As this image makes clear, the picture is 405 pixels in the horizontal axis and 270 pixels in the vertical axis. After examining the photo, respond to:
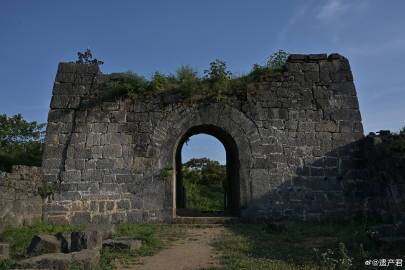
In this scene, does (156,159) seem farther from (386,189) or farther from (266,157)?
(386,189)

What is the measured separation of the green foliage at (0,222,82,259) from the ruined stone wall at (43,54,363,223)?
0.97 metres

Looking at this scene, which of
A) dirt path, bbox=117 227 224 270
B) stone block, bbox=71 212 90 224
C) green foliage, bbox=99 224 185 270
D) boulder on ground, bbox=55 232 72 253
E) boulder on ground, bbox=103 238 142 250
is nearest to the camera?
dirt path, bbox=117 227 224 270

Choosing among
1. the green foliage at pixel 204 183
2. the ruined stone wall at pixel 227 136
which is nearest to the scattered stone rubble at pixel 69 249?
the ruined stone wall at pixel 227 136

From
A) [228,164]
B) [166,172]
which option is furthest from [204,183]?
[166,172]

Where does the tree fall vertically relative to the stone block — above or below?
above

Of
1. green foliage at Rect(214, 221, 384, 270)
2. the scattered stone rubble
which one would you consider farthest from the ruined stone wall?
the scattered stone rubble

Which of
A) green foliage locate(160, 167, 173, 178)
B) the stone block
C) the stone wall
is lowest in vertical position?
the stone block

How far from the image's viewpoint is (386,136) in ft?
33.2

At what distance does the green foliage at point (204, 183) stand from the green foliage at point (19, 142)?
6.27 meters

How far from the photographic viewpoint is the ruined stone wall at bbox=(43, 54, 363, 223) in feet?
34.2

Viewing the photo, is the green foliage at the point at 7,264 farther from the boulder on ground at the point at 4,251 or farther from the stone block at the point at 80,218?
the stone block at the point at 80,218

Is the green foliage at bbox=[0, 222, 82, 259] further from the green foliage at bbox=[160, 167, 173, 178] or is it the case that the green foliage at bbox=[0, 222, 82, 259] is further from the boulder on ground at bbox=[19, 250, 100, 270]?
the green foliage at bbox=[160, 167, 173, 178]

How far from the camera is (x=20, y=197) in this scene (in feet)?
30.9

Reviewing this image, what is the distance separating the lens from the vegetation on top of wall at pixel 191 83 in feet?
36.4
